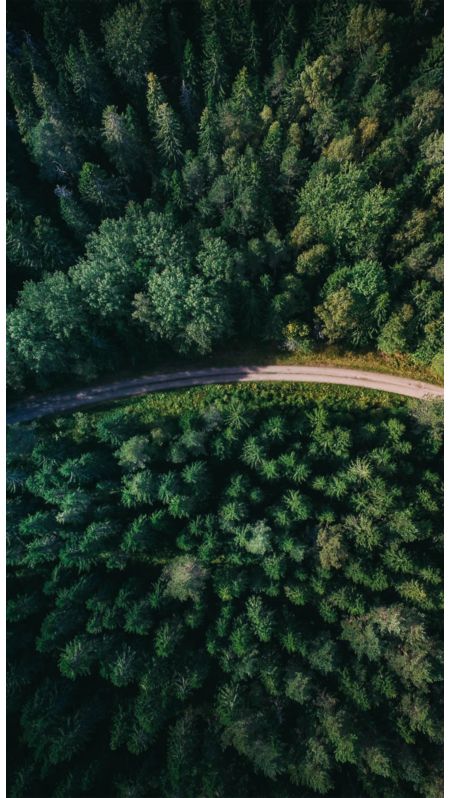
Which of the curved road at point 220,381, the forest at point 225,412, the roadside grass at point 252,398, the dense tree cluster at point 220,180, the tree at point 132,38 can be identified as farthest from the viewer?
the curved road at point 220,381

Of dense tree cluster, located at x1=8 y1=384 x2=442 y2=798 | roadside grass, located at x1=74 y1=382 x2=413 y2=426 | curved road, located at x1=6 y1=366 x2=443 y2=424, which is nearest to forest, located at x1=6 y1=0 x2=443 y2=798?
dense tree cluster, located at x1=8 y1=384 x2=442 y2=798

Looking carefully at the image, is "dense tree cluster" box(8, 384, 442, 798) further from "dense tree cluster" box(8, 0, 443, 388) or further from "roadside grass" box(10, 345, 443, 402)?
"dense tree cluster" box(8, 0, 443, 388)

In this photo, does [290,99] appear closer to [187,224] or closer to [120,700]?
[187,224]

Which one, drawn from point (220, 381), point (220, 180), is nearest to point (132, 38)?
point (220, 180)

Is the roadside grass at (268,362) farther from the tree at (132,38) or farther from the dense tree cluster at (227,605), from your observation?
the tree at (132,38)

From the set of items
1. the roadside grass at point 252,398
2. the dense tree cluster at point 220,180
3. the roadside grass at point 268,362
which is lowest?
the roadside grass at point 252,398

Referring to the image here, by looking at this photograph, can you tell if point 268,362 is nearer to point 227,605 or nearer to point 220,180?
point 220,180

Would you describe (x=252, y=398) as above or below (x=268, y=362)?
below

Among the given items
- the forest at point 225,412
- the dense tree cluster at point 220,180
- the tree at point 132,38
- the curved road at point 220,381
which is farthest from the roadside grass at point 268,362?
the tree at point 132,38
